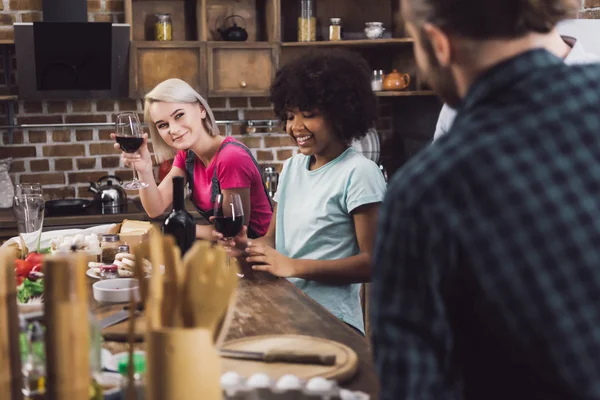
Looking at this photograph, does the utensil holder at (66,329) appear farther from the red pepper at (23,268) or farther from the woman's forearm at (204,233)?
the woman's forearm at (204,233)

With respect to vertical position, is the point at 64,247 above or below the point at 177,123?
below

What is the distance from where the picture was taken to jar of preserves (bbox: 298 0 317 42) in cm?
409

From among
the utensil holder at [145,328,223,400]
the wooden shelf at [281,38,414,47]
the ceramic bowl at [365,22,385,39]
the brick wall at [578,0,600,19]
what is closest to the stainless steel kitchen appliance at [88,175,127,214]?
the wooden shelf at [281,38,414,47]

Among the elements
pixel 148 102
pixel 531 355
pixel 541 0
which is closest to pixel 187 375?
pixel 531 355

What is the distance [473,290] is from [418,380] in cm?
11

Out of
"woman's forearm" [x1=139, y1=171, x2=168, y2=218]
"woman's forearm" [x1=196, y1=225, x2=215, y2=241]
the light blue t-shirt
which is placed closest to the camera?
the light blue t-shirt

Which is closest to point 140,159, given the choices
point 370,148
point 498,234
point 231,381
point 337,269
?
point 337,269

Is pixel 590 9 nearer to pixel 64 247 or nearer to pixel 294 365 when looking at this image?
pixel 64 247

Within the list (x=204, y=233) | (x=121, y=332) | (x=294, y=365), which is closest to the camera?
(x=294, y=365)

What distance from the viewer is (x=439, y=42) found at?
84 cm

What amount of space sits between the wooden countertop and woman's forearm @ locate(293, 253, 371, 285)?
0.09 metres

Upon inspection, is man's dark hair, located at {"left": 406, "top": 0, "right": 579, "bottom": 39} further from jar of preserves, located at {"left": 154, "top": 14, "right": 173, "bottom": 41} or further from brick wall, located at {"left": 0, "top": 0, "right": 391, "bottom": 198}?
brick wall, located at {"left": 0, "top": 0, "right": 391, "bottom": 198}

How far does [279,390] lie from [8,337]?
35 centimetres

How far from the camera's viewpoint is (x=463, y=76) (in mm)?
850
